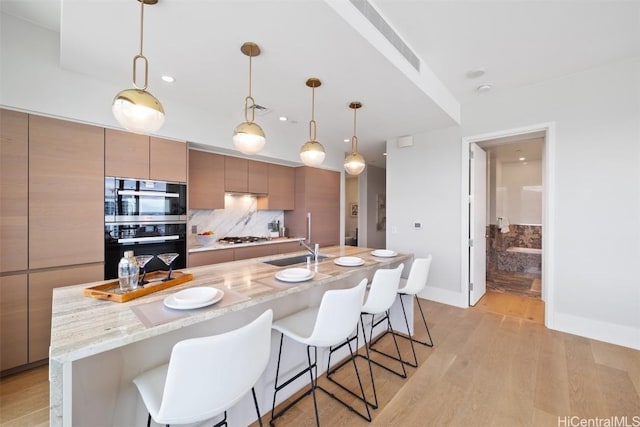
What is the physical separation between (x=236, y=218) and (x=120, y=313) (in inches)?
123

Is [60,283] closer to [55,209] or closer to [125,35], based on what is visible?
[55,209]

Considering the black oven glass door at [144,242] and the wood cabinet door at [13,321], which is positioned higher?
the black oven glass door at [144,242]

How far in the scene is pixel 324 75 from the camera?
2.32 m

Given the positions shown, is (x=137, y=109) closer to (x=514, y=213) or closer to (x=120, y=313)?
(x=120, y=313)

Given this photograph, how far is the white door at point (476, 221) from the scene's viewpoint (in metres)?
3.61

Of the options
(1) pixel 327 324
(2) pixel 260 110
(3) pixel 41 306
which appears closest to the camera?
(1) pixel 327 324

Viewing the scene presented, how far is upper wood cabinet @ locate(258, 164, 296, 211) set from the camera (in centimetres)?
433

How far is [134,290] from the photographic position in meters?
1.38

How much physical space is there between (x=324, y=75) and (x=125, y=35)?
4.93 ft

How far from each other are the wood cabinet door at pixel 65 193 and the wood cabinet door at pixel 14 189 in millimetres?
35

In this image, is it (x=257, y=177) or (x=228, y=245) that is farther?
(x=257, y=177)

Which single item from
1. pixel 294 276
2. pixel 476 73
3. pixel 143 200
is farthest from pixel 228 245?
pixel 476 73
